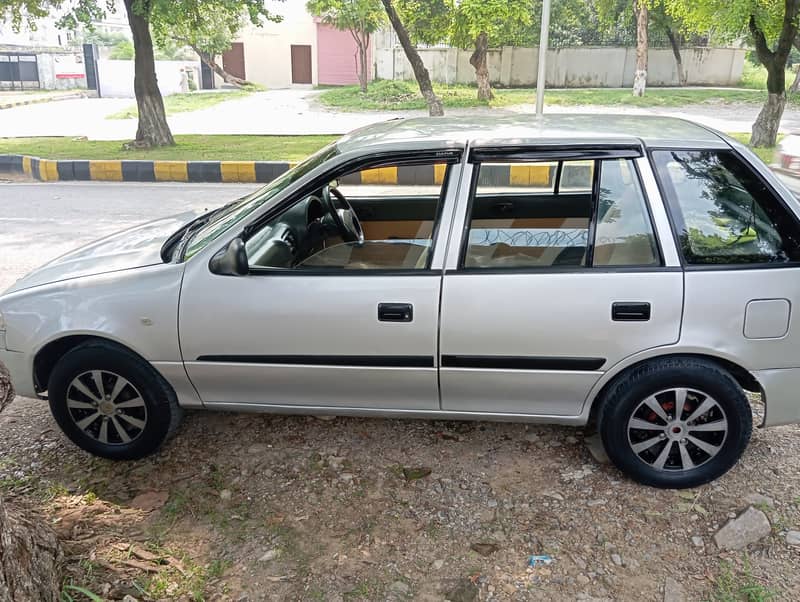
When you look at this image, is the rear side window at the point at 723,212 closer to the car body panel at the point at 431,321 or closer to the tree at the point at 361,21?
the car body panel at the point at 431,321

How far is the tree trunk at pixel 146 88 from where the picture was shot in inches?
527

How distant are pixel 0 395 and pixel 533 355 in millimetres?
1981

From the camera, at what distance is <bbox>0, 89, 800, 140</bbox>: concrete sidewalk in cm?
1812

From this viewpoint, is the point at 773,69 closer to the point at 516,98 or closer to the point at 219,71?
the point at 516,98

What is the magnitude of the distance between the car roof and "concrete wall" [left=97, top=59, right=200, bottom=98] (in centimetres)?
3673

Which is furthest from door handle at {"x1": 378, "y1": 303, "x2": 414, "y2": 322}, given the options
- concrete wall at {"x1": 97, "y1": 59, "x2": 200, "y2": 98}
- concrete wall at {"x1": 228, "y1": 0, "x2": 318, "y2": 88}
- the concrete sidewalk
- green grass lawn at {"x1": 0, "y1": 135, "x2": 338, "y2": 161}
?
concrete wall at {"x1": 228, "y1": 0, "x2": 318, "y2": 88}

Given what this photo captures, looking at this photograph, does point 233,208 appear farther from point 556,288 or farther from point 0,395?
point 556,288

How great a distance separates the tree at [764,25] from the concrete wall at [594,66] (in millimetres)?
18953

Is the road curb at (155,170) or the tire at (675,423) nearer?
the tire at (675,423)

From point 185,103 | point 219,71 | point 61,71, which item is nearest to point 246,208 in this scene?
point 185,103

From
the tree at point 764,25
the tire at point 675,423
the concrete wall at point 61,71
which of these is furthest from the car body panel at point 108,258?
the concrete wall at point 61,71

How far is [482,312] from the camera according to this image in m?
2.83

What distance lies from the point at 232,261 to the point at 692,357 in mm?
1899

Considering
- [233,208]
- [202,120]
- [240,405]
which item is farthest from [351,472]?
[202,120]
